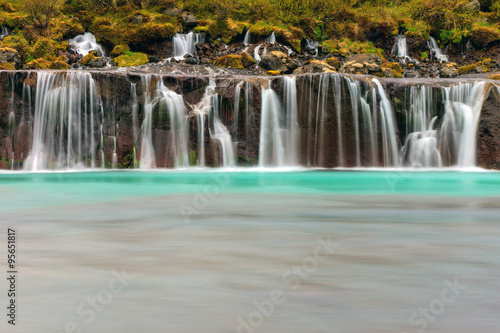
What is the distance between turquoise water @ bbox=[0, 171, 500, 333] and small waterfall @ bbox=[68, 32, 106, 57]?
765 inches

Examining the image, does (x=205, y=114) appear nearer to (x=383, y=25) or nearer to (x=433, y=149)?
(x=433, y=149)

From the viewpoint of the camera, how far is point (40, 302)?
318 centimetres

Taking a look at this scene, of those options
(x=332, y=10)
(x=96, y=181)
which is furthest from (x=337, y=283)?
(x=332, y=10)

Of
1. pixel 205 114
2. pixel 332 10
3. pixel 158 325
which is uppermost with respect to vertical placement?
pixel 332 10

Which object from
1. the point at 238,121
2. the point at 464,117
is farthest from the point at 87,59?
the point at 464,117

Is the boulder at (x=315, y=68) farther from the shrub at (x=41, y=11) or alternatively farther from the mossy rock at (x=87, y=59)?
the shrub at (x=41, y=11)

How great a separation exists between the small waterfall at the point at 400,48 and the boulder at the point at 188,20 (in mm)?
11758

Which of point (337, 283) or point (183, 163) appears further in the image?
point (183, 163)

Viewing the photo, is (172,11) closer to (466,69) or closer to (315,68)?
(315,68)

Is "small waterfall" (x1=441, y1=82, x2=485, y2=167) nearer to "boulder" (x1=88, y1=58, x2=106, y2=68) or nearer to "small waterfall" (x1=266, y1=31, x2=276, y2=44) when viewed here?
"small waterfall" (x1=266, y1=31, x2=276, y2=44)

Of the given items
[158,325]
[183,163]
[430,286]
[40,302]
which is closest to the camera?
[158,325]

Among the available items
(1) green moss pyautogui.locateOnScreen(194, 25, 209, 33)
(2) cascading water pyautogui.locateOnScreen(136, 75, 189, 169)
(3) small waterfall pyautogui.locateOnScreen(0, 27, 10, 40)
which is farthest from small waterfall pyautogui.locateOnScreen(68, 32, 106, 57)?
(2) cascading water pyautogui.locateOnScreen(136, 75, 189, 169)

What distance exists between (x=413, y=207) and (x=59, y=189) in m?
7.19

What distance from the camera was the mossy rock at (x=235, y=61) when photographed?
953 inches
